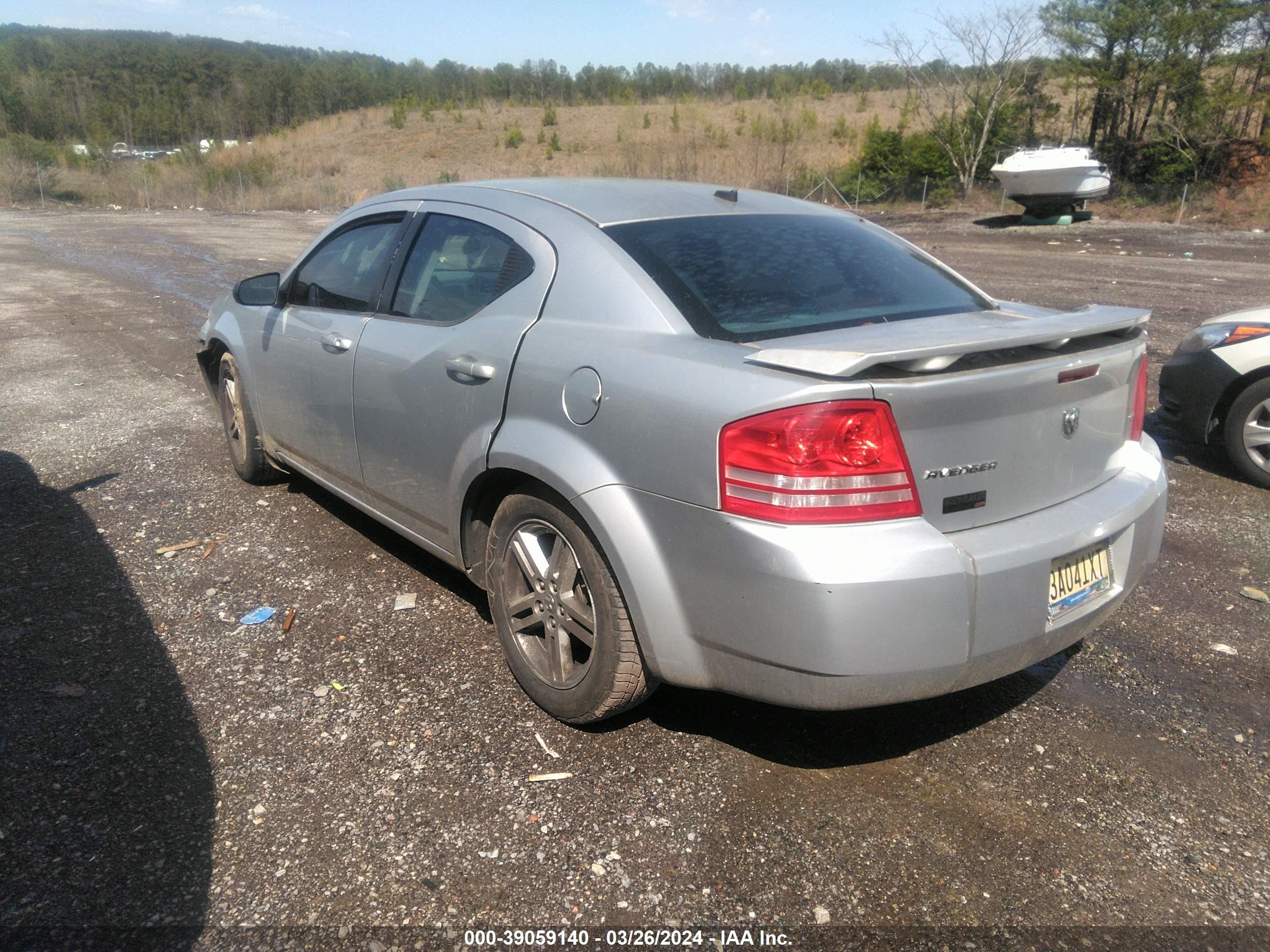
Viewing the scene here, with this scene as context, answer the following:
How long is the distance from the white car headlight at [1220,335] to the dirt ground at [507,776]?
128cm

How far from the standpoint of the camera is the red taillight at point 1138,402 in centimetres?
306

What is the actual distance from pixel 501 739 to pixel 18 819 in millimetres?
1350

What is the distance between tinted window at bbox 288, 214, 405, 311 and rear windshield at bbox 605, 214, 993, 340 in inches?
51.4

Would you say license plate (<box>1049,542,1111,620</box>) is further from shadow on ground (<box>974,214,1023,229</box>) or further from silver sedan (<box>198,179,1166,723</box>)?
shadow on ground (<box>974,214,1023,229</box>)

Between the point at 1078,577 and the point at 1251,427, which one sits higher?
the point at 1078,577

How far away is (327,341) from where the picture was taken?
414 cm

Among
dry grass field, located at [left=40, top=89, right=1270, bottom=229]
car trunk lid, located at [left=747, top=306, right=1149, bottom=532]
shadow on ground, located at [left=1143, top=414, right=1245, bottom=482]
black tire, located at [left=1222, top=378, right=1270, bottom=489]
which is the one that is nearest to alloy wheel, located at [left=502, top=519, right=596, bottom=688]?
car trunk lid, located at [left=747, top=306, right=1149, bottom=532]

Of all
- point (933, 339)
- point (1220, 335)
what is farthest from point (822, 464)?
point (1220, 335)

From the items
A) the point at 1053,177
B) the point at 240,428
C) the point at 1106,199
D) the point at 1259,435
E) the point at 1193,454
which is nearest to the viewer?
the point at 240,428

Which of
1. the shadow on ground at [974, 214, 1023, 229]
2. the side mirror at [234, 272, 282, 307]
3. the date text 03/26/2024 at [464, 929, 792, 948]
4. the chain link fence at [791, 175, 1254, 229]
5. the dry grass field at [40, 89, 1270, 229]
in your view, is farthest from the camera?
the dry grass field at [40, 89, 1270, 229]

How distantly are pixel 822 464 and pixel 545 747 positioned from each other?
4.41 feet

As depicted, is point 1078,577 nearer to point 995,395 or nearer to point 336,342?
point 995,395

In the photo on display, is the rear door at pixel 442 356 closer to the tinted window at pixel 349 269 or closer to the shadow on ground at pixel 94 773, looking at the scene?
the tinted window at pixel 349 269

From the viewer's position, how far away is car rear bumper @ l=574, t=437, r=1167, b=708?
93.0 inches
